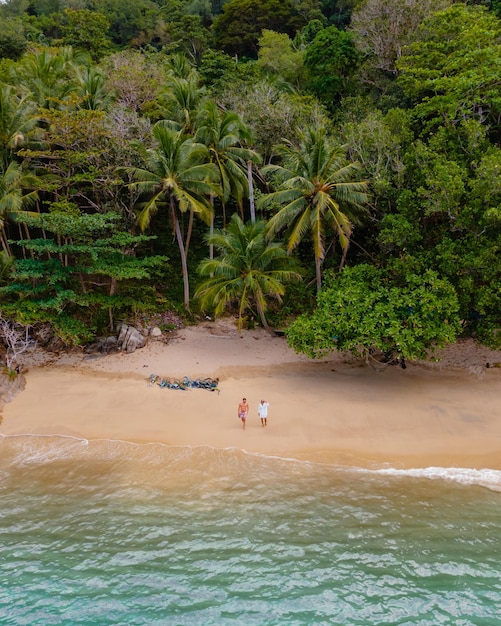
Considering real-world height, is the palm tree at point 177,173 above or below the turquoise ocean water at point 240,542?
above

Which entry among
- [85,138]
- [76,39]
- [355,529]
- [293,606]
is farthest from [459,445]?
[76,39]

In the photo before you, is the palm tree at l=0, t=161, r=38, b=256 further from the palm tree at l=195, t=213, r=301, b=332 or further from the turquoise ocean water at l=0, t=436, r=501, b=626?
the turquoise ocean water at l=0, t=436, r=501, b=626

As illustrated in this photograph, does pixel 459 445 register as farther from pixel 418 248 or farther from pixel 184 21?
pixel 184 21

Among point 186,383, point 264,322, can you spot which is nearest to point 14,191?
point 186,383

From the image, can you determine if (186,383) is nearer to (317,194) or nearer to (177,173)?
(317,194)

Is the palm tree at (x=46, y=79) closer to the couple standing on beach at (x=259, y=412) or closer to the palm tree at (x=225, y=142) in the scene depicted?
the palm tree at (x=225, y=142)

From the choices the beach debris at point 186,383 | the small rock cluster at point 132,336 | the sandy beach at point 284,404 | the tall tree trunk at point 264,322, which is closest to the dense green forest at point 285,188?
the tall tree trunk at point 264,322

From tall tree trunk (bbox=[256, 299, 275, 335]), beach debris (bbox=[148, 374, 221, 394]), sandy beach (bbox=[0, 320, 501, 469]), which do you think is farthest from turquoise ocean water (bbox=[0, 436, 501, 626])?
tall tree trunk (bbox=[256, 299, 275, 335])
